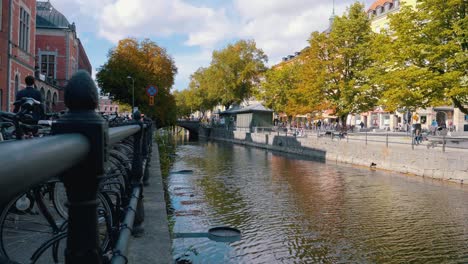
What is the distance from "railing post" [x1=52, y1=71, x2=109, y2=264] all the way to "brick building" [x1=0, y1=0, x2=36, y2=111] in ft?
67.7

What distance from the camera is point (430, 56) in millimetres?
23062

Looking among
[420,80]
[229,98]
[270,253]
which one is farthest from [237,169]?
[229,98]

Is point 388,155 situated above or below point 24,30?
below

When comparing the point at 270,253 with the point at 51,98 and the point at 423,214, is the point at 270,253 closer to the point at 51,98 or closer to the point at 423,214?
the point at 423,214

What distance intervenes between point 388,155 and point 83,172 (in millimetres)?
23197

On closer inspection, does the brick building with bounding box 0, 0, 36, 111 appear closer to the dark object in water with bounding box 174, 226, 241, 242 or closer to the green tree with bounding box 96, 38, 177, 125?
the green tree with bounding box 96, 38, 177, 125

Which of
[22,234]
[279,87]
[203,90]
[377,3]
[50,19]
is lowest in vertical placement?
[22,234]

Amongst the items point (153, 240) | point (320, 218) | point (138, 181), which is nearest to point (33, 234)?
point (153, 240)

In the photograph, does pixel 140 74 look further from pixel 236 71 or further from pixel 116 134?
pixel 116 134

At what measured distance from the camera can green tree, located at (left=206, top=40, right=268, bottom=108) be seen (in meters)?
66.8

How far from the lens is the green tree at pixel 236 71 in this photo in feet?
219

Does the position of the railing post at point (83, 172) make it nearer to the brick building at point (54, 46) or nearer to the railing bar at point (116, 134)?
the railing bar at point (116, 134)

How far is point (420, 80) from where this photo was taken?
22.8 m

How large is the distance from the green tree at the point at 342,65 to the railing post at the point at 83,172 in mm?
34176
